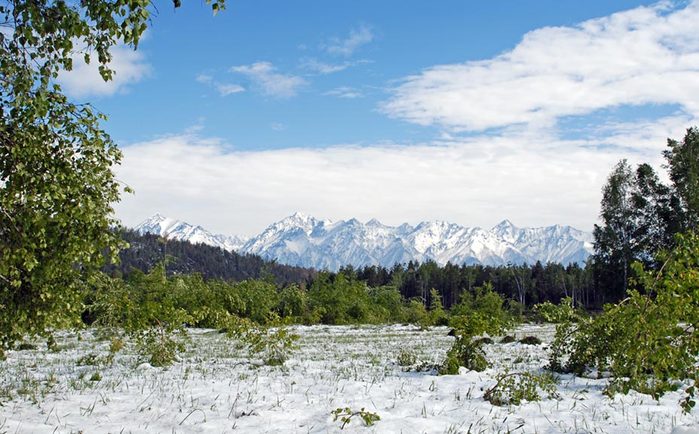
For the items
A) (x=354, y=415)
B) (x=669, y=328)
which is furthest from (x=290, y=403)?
(x=669, y=328)

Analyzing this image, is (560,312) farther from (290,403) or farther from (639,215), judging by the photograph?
(639,215)

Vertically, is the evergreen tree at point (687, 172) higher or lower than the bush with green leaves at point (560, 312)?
higher

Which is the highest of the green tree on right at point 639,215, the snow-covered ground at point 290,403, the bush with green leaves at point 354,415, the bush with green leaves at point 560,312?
the green tree on right at point 639,215

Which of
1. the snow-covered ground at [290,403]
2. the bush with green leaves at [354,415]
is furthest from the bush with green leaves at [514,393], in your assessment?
the bush with green leaves at [354,415]

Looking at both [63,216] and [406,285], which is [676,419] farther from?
[406,285]

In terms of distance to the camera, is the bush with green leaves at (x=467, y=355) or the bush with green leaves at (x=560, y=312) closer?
the bush with green leaves at (x=560, y=312)

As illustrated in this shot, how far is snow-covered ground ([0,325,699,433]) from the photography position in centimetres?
845

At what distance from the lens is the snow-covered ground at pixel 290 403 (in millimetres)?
8445

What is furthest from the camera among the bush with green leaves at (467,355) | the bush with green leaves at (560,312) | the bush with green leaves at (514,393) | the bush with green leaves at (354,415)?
the bush with green leaves at (467,355)

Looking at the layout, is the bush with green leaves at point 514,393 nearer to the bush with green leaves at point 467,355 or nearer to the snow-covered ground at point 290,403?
the snow-covered ground at point 290,403

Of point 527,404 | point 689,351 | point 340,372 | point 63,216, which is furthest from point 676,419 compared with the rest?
point 63,216

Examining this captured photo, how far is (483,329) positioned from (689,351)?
8.36 metres

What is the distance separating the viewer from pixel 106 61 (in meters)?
6.90

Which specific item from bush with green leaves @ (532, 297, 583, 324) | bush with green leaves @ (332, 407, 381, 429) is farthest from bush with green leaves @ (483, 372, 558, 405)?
bush with green leaves @ (532, 297, 583, 324)
